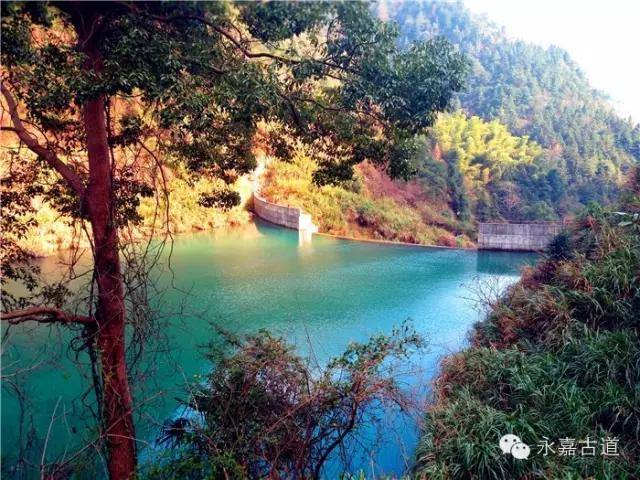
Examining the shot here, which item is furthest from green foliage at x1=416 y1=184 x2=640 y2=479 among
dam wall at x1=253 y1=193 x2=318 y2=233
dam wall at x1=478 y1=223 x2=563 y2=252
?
dam wall at x1=253 y1=193 x2=318 y2=233

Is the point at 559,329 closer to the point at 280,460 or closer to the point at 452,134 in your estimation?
the point at 280,460

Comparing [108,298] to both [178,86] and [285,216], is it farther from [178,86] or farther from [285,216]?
[285,216]

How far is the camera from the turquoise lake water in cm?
347

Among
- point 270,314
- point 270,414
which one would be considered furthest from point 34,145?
point 270,314

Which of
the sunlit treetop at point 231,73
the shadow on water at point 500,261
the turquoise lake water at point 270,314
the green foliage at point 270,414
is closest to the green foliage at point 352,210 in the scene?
the turquoise lake water at point 270,314

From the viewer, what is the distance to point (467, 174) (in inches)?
619

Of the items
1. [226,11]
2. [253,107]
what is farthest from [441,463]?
[226,11]

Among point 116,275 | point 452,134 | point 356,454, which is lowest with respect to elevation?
point 356,454

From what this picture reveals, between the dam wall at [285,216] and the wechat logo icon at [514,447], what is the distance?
908 centimetres

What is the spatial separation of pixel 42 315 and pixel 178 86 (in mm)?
1413

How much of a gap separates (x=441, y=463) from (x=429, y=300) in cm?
443

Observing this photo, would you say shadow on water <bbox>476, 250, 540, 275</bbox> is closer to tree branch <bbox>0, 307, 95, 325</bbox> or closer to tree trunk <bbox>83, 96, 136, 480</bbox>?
tree trunk <bbox>83, 96, 136, 480</bbox>

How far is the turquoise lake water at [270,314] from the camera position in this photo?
11.4ft

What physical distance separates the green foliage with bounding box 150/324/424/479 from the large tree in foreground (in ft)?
1.45
